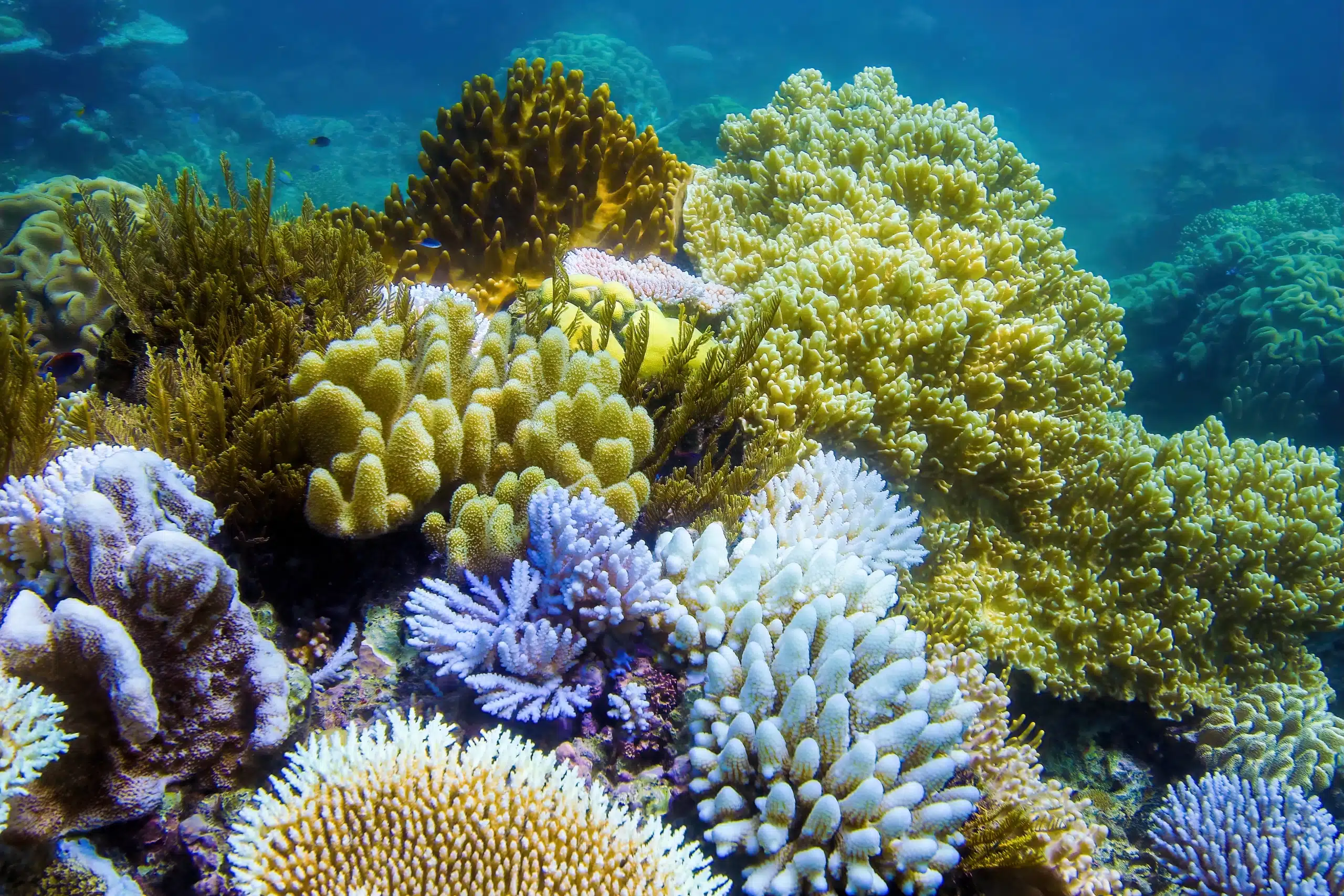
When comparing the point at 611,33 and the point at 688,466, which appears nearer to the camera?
the point at 688,466

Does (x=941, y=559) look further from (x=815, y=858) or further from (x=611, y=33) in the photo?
(x=611, y=33)

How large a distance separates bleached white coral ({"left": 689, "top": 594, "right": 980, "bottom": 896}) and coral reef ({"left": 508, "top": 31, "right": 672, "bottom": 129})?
2610cm

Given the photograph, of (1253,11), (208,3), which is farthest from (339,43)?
(1253,11)

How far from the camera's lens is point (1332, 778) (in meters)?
4.85

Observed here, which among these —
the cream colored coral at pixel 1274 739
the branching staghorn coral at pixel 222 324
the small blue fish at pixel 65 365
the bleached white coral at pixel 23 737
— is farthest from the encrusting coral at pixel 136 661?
the cream colored coral at pixel 1274 739

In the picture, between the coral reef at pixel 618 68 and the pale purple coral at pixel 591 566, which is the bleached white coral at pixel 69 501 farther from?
the coral reef at pixel 618 68

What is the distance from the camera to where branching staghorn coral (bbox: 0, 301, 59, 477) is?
2.42 meters

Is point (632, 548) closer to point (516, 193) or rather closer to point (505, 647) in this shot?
point (505, 647)

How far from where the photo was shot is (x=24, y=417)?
8.07 ft

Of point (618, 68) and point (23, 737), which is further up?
point (618, 68)

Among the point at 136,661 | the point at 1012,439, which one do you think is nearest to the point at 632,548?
the point at 136,661

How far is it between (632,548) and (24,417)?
2.37 meters

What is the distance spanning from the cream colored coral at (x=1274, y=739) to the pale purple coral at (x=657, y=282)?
15.1 feet

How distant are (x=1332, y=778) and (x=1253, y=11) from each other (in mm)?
77172
